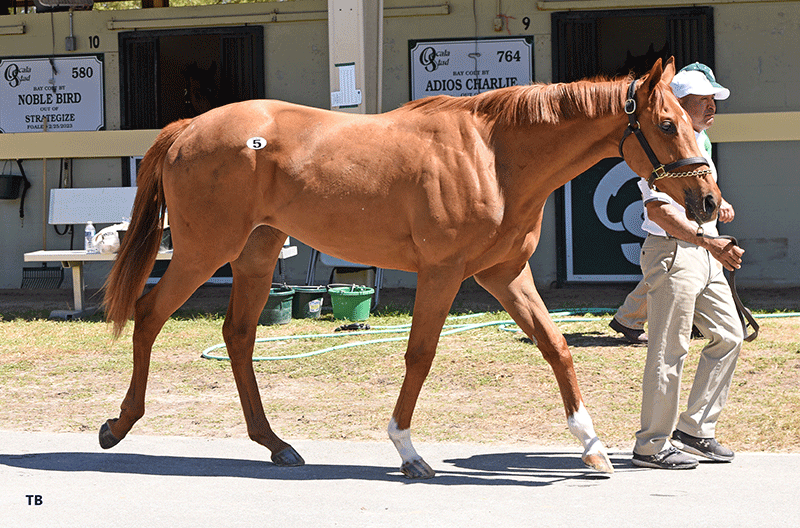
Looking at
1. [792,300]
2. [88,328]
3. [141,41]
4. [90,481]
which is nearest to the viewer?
[90,481]

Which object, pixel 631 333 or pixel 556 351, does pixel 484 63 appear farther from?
pixel 556 351

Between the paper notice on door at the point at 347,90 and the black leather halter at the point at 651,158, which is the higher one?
the paper notice on door at the point at 347,90

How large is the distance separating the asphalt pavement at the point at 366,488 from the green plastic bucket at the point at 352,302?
4537 mm

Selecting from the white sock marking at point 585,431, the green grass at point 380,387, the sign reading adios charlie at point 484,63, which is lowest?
the green grass at point 380,387

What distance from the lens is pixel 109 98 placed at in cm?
1225

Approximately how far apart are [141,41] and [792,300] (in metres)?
9.07

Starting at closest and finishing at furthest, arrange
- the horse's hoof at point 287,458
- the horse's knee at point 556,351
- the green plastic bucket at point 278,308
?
1. the horse's knee at point 556,351
2. the horse's hoof at point 287,458
3. the green plastic bucket at point 278,308

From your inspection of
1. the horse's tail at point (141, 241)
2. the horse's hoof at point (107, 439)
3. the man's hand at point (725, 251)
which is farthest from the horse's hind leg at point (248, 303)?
the man's hand at point (725, 251)

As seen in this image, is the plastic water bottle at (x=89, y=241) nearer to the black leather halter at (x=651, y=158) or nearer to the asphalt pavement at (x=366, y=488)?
the asphalt pavement at (x=366, y=488)

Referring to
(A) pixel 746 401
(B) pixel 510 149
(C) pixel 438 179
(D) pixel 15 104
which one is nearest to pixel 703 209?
(B) pixel 510 149

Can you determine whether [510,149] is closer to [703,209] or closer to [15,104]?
[703,209]

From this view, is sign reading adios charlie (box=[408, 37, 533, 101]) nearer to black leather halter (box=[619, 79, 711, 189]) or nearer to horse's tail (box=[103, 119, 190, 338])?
horse's tail (box=[103, 119, 190, 338])

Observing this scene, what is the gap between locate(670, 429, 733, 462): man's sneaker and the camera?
4371 millimetres

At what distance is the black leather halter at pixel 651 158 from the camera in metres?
3.88
